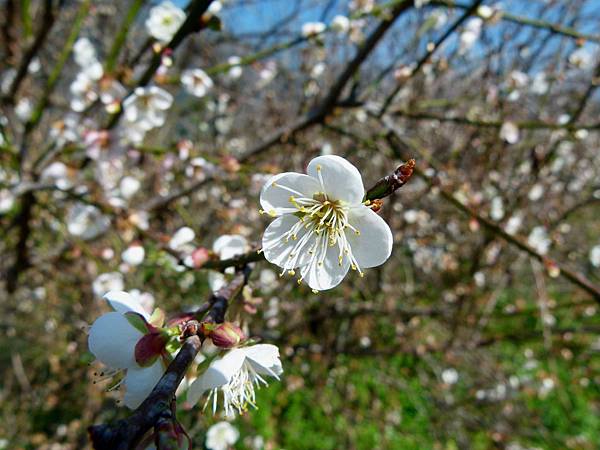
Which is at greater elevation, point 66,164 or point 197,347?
point 197,347

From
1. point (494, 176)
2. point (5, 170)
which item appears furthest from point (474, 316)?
point (5, 170)

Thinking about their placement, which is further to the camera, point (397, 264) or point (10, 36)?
point (397, 264)

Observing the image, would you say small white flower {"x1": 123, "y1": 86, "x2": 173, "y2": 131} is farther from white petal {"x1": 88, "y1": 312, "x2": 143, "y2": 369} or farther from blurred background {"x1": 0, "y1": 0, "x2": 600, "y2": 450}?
white petal {"x1": 88, "y1": 312, "x2": 143, "y2": 369}

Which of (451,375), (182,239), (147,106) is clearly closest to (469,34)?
(147,106)

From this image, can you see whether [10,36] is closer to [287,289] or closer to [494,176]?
[287,289]

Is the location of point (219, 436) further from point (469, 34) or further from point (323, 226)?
point (469, 34)

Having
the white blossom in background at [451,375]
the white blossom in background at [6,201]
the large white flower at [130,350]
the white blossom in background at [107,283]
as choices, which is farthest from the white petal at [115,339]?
the white blossom in background at [451,375]
